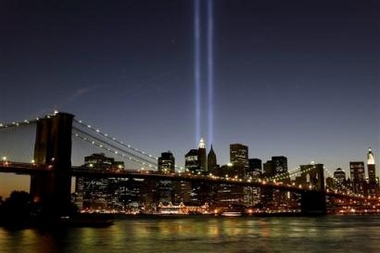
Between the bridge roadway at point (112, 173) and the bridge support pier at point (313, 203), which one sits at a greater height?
the bridge roadway at point (112, 173)

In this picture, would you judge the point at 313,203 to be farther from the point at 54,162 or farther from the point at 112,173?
the point at 54,162

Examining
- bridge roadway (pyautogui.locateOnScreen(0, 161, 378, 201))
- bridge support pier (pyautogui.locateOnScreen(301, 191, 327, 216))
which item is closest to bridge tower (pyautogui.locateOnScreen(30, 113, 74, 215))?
bridge roadway (pyautogui.locateOnScreen(0, 161, 378, 201))

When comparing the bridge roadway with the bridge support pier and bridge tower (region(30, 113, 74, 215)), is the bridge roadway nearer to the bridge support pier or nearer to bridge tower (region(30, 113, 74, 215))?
bridge tower (region(30, 113, 74, 215))

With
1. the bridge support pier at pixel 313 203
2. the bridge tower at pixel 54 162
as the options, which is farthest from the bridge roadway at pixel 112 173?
the bridge support pier at pixel 313 203

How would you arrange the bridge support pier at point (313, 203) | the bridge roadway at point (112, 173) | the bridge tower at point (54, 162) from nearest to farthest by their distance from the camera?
the bridge tower at point (54, 162)
the bridge roadway at point (112, 173)
the bridge support pier at point (313, 203)

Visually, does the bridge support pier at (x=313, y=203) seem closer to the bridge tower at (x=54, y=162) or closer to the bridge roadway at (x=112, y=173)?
the bridge roadway at (x=112, y=173)
